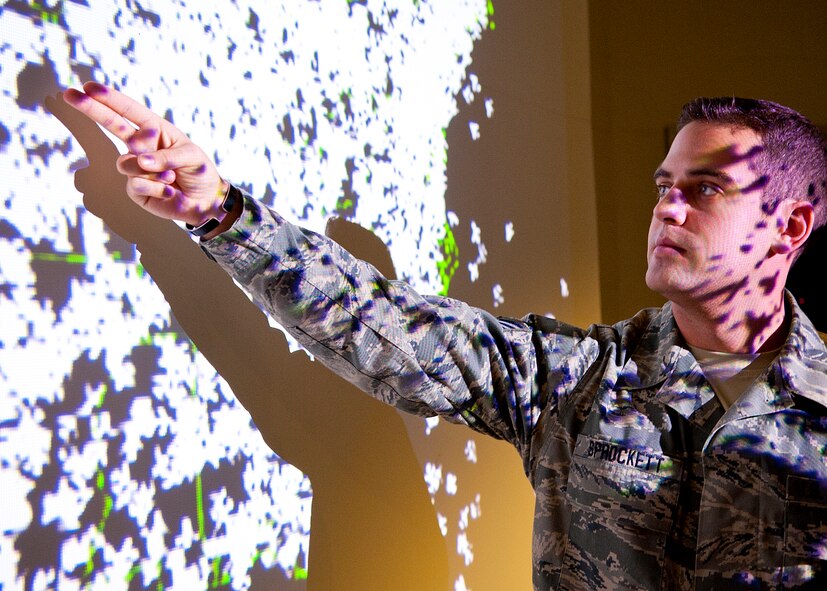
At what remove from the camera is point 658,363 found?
50.2 inches

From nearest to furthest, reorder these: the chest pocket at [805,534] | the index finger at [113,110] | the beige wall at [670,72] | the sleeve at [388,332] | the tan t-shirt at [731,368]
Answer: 1. the index finger at [113,110]
2. the sleeve at [388,332]
3. the chest pocket at [805,534]
4. the tan t-shirt at [731,368]
5. the beige wall at [670,72]

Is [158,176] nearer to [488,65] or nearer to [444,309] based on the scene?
[444,309]

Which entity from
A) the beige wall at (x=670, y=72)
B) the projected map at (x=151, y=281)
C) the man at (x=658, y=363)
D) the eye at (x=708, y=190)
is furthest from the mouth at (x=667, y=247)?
the beige wall at (x=670, y=72)

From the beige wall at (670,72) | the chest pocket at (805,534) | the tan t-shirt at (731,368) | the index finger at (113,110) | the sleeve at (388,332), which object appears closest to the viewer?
the index finger at (113,110)

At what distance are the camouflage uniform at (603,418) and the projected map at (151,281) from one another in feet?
0.62

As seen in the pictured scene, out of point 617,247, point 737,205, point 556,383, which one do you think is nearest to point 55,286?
point 556,383

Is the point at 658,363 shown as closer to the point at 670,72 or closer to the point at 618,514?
the point at 618,514

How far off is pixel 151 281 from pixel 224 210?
7.5 inches

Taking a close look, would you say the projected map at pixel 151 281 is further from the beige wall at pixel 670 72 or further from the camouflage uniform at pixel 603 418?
the beige wall at pixel 670 72

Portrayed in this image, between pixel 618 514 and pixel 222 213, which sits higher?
pixel 222 213

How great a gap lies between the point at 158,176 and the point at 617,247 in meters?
1.81

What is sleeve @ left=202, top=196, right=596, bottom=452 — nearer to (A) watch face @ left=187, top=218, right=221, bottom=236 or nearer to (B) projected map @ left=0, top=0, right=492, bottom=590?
(A) watch face @ left=187, top=218, right=221, bottom=236

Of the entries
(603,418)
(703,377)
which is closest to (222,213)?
(603,418)

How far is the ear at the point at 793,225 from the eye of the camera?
→ 1.35 metres
